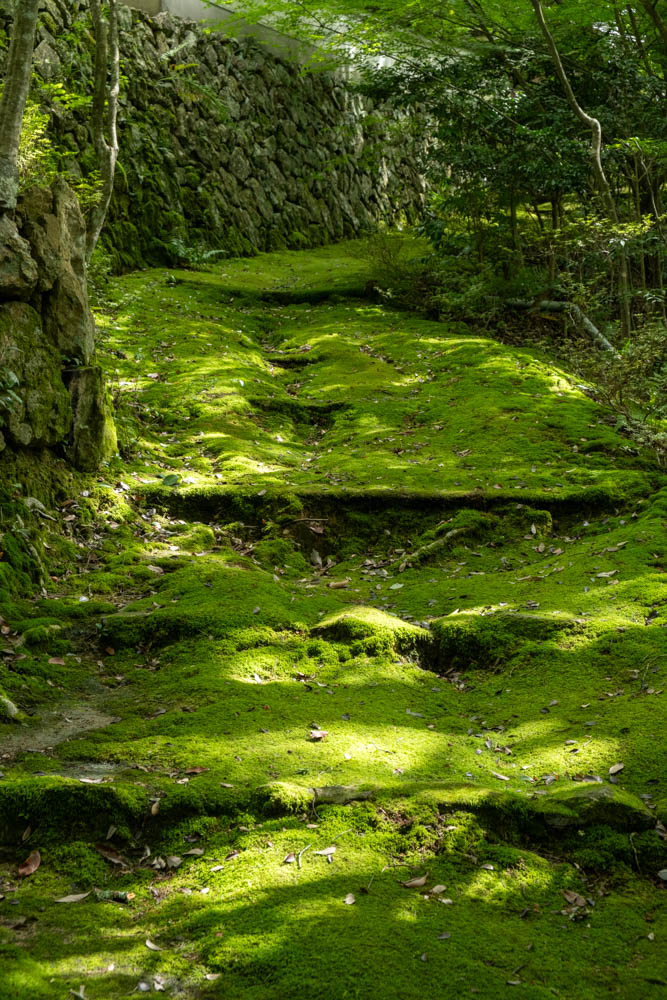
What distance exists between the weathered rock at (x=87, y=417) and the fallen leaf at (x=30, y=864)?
491cm

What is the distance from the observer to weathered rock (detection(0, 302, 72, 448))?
7.04 m

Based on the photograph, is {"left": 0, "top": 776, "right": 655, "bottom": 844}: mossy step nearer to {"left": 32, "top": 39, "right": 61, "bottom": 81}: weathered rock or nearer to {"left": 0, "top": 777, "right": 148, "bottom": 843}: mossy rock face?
{"left": 0, "top": 777, "right": 148, "bottom": 843}: mossy rock face

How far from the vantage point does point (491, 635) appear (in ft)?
20.1

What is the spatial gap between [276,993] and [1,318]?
6136mm

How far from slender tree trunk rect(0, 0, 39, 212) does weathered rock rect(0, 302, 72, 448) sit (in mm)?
1021

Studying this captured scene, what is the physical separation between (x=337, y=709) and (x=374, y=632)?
99 centimetres

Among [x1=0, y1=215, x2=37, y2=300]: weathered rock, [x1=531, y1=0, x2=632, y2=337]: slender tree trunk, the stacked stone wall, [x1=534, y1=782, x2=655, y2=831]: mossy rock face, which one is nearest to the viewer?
[x1=534, y1=782, x2=655, y2=831]: mossy rock face

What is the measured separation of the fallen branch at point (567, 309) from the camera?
1509cm

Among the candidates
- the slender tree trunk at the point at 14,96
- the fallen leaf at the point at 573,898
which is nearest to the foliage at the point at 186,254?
the slender tree trunk at the point at 14,96

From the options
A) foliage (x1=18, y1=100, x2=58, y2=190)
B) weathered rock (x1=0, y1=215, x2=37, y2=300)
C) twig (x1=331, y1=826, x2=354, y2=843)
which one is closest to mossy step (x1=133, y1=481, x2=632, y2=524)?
weathered rock (x1=0, y1=215, x2=37, y2=300)

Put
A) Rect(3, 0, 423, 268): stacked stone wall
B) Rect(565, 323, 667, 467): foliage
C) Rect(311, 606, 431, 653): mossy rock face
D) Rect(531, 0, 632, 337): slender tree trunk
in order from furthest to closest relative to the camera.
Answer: Rect(3, 0, 423, 268): stacked stone wall
Rect(531, 0, 632, 337): slender tree trunk
Rect(565, 323, 667, 467): foliage
Rect(311, 606, 431, 653): mossy rock face

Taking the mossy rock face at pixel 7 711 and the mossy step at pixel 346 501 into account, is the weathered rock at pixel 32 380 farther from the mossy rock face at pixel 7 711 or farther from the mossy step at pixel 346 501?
the mossy rock face at pixel 7 711

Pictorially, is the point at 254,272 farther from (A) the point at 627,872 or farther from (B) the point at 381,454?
(A) the point at 627,872

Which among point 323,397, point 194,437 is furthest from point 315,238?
point 194,437
